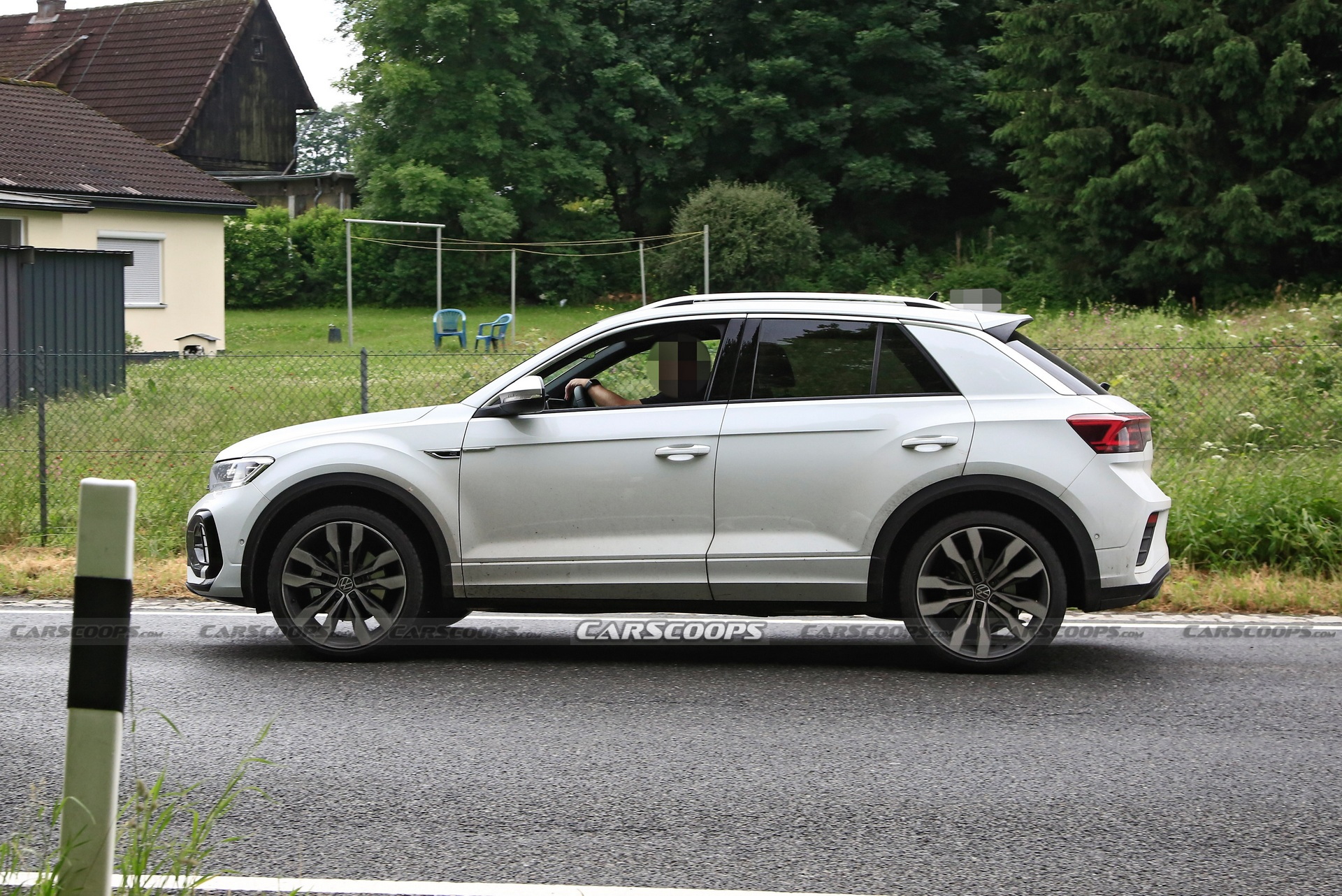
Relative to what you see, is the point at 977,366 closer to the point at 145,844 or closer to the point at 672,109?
the point at 145,844

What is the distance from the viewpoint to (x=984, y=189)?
4838 cm

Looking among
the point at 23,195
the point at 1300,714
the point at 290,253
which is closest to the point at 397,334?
the point at 290,253

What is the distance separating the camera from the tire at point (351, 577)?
6.80m

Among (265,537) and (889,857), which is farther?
(265,537)

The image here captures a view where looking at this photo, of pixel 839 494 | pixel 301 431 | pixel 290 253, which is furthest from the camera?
pixel 290 253

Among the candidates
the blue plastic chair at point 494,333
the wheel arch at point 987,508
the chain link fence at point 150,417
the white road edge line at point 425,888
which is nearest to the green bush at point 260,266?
the blue plastic chair at point 494,333

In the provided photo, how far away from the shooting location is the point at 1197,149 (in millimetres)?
31906

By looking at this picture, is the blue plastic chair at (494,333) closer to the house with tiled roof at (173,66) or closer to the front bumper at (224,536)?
the house with tiled roof at (173,66)

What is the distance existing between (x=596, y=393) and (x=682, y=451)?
26.7 inches

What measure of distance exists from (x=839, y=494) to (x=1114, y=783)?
80.5 inches

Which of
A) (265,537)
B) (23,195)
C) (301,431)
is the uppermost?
(23,195)

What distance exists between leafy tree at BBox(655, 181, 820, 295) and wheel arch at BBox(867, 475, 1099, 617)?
93.1 feet

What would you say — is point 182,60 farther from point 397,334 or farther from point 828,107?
point 828,107

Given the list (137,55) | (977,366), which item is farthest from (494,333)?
(977,366)
